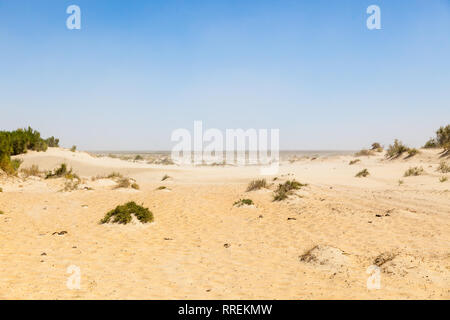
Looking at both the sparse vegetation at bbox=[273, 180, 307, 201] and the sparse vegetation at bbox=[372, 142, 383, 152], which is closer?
the sparse vegetation at bbox=[273, 180, 307, 201]

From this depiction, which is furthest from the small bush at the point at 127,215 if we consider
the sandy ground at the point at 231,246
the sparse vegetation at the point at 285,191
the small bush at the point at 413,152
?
the small bush at the point at 413,152

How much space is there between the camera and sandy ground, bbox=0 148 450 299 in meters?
5.89

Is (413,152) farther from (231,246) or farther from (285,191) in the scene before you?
(231,246)

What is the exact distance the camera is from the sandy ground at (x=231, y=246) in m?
5.89

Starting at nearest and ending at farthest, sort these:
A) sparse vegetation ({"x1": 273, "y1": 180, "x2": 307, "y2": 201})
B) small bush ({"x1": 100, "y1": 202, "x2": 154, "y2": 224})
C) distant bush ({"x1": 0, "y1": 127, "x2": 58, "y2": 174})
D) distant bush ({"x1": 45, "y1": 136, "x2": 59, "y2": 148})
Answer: small bush ({"x1": 100, "y1": 202, "x2": 154, "y2": 224}) → sparse vegetation ({"x1": 273, "y1": 180, "x2": 307, "y2": 201}) → distant bush ({"x1": 0, "y1": 127, "x2": 58, "y2": 174}) → distant bush ({"x1": 45, "y1": 136, "x2": 59, "y2": 148})

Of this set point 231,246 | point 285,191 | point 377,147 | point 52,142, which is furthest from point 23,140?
point 377,147

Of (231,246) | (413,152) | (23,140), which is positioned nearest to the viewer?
(231,246)

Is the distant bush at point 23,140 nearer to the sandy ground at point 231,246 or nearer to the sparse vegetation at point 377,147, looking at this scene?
the sandy ground at point 231,246

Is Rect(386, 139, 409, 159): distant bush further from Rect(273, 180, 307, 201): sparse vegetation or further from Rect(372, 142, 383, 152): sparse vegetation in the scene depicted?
Rect(273, 180, 307, 201): sparse vegetation

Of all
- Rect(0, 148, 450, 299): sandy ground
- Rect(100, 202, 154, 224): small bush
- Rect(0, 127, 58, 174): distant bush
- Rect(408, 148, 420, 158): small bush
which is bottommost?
Rect(0, 148, 450, 299): sandy ground

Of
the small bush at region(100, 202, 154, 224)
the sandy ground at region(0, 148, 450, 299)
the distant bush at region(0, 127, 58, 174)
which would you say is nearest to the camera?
the sandy ground at region(0, 148, 450, 299)

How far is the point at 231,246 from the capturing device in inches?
348

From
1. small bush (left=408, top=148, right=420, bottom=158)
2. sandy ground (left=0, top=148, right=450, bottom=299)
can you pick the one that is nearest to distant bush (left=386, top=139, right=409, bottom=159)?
small bush (left=408, top=148, right=420, bottom=158)
